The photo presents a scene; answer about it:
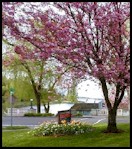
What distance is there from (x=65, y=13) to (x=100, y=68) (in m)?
2.54

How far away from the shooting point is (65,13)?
13.0 m

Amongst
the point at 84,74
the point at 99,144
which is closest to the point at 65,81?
the point at 84,74

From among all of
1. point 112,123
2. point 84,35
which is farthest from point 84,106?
point 84,35

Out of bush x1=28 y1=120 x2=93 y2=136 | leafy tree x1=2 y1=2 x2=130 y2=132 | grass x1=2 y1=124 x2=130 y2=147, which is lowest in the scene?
grass x1=2 y1=124 x2=130 y2=147

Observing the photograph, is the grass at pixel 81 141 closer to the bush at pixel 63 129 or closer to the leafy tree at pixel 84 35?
the bush at pixel 63 129

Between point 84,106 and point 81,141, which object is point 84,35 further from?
point 84,106

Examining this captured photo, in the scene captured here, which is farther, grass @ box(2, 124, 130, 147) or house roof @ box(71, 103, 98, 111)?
house roof @ box(71, 103, 98, 111)

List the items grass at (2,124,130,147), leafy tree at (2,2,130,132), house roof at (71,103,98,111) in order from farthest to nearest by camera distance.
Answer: house roof at (71,103,98,111) < leafy tree at (2,2,130,132) < grass at (2,124,130,147)

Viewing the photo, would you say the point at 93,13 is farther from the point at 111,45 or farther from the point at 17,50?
the point at 17,50

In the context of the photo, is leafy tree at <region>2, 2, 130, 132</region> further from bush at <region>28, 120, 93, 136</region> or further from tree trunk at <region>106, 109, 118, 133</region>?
bush at <region>28, 120, 93, 136</region>

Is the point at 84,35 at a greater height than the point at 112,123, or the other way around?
the point at 84,35

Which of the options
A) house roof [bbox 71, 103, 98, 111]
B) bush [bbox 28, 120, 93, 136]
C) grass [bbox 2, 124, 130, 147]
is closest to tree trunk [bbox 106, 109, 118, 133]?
grass [bbox 2, 124, 130, 147]

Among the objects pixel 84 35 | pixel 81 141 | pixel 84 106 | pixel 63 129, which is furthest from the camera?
pixel 84 106

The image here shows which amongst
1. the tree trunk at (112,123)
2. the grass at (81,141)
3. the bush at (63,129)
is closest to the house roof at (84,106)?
the bush at (63,129)
